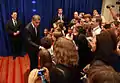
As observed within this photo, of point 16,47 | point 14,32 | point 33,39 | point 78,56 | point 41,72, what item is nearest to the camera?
point 41,72

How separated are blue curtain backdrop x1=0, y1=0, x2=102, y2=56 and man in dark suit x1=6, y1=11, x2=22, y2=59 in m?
0.32

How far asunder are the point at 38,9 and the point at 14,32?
3.90 ft

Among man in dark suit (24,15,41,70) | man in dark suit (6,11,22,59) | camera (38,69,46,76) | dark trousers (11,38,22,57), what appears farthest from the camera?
dark trousers (11,38,22,57)

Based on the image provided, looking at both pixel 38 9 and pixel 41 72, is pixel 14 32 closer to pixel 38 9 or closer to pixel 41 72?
pixel 38 9

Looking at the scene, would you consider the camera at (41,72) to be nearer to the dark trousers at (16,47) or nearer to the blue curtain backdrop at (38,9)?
the dark trousers at (16,47)

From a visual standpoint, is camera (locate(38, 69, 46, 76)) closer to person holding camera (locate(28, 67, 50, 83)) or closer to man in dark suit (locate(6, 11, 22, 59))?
person holding camera (locate(28, 67, 50, 83))

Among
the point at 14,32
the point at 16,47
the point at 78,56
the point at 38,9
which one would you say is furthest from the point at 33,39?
the point at 38,9

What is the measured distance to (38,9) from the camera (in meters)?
7.05

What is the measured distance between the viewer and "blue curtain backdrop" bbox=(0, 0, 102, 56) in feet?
22.1

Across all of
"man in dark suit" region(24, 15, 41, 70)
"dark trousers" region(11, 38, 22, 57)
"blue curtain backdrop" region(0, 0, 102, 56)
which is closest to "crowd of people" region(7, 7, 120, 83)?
"man in dark suit" region(24, 15, 41, 70)

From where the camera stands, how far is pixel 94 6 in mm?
7668

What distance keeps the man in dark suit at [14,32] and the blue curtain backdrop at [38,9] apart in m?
0.32

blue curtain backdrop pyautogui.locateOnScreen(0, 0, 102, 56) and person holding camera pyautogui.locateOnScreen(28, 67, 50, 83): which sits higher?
blue curtain backdrop pyautogui.locateOnScreen(0, 0, 102, 56)

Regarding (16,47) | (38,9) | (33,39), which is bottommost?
(16,47)
